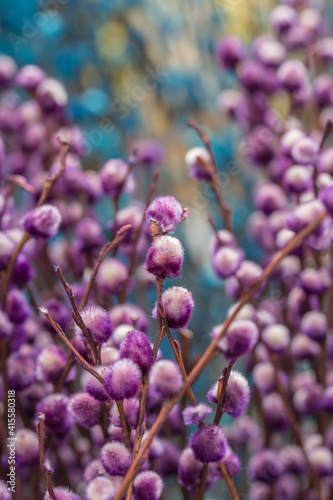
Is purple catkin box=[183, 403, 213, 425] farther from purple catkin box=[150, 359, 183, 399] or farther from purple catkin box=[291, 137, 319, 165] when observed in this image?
purple catkin box=[291, 137, 319, 165]

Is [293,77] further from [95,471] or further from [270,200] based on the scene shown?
[95,471]

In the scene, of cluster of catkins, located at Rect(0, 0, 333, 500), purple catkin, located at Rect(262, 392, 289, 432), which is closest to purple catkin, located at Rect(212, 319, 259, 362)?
cluster of catkins, located at Rect(0, 0, 333, 500)

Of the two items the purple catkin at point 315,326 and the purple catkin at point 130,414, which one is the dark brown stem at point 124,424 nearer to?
the purple catkin at point 130,414

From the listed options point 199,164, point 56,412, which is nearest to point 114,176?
point 199,164

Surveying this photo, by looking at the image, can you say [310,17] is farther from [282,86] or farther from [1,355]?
[1,355]

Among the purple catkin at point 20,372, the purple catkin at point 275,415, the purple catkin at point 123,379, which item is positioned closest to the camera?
the purple catkin at point 123,379

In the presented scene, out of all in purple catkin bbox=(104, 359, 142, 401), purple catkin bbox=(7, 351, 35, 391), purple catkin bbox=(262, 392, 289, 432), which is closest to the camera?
purple catkin bbox=(104, 359, 142, 401)

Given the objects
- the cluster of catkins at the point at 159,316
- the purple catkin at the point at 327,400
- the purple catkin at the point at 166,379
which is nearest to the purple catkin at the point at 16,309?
the cluster of catkins at the point at 159,316
